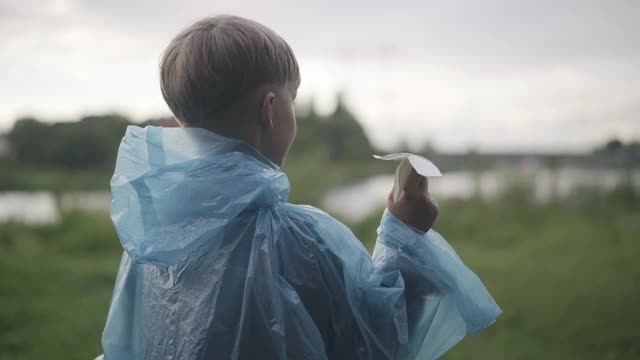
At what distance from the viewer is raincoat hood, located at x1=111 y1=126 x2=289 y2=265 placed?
0.94 m

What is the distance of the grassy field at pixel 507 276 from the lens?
3.25 metres

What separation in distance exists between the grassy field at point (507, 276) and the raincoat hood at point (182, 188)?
241cm

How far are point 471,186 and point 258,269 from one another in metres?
6.74

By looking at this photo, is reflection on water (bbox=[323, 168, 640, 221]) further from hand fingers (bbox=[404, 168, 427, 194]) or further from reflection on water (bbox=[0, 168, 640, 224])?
hand fingers (bbox=[404, 168, 427, 194])

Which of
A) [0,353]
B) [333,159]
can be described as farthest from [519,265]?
[0,353]

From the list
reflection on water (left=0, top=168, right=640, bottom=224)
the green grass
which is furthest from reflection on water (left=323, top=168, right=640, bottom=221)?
the green grass

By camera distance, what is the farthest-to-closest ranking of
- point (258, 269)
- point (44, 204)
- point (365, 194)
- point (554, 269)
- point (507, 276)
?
point (44, 204), point (365, 194), point (554, 269), point (507, 276), point (258, 269)

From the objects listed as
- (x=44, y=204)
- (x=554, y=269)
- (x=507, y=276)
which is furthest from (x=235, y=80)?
(x=44, y=204)

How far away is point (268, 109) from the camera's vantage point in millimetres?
965

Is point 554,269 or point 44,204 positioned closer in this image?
point 554,269

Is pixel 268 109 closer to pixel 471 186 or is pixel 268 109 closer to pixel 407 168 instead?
pixel 407 168

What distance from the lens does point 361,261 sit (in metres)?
0.95

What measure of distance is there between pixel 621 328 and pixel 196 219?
9.98 ft

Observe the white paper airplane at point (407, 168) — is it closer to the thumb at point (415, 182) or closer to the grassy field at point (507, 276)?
the thumb at point (415, 182)
